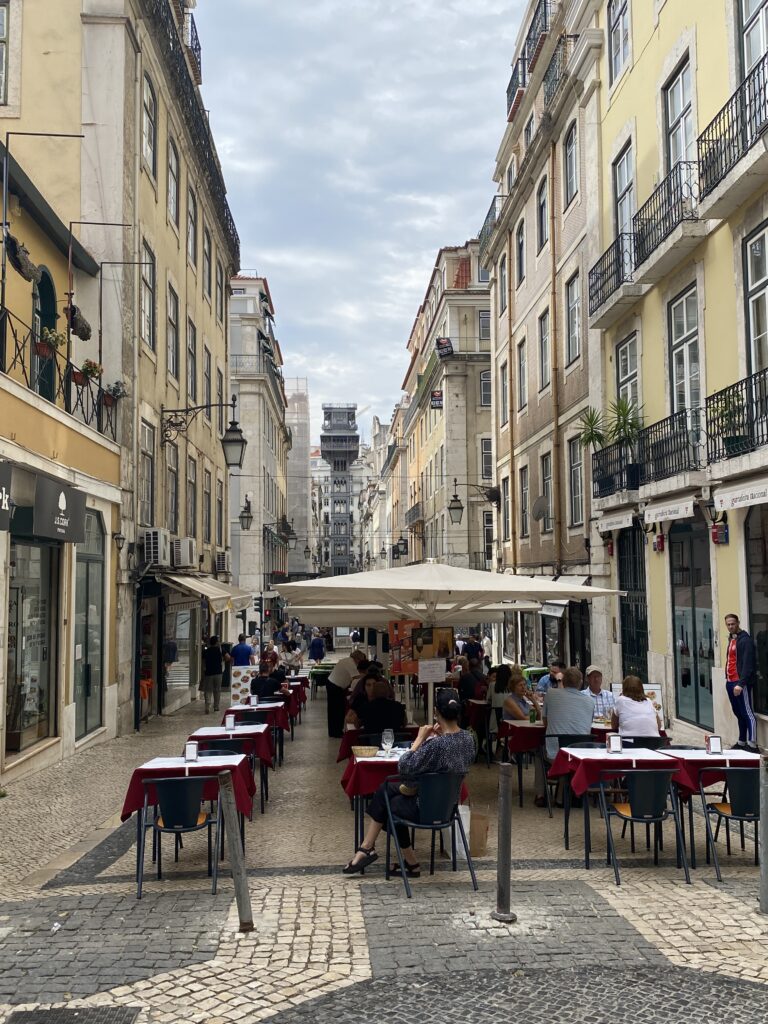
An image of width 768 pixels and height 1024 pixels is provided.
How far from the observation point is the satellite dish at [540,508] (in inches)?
898

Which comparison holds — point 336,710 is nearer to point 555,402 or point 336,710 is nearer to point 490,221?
point 555,402

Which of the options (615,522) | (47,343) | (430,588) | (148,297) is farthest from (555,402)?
(430,588)

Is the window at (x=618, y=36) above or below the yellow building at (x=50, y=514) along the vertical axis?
above

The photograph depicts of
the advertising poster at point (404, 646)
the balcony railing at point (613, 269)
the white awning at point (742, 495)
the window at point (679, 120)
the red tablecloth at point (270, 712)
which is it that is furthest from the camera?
the balcony railing at point (613, 269)

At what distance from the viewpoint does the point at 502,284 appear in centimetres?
3003

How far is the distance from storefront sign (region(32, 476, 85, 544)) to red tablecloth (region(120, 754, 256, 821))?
4757mm

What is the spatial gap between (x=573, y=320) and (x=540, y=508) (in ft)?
15.5

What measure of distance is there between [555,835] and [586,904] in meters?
2.01

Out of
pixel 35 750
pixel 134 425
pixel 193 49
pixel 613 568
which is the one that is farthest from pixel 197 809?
pixel 193 49

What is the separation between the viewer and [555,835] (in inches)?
316

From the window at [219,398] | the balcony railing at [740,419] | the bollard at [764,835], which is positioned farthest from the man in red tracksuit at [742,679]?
the window at [219,398]

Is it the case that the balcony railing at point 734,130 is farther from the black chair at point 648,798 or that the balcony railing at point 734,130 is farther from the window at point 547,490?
the window at point 547,490

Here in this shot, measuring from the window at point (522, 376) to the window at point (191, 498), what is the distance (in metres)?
9.45

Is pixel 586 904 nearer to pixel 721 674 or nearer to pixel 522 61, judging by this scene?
pixel 721 674
